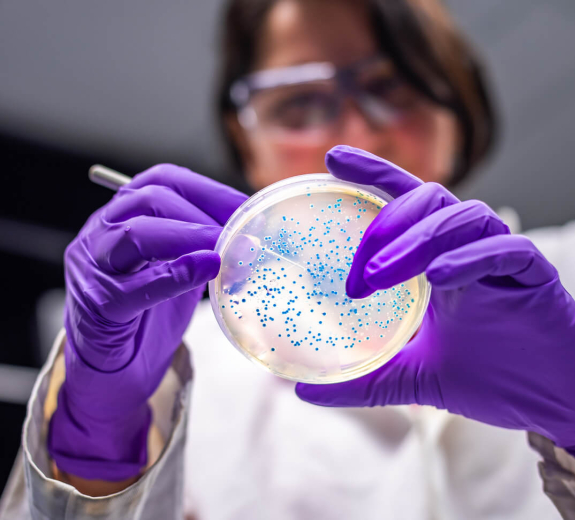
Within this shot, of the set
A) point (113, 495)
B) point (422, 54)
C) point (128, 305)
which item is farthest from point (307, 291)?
point (422, 54)

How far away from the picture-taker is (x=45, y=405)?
783 millimetres

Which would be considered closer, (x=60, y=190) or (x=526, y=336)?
(x=526, y=336)

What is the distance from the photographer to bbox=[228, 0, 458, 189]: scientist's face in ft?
4.22

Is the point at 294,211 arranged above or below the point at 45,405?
above

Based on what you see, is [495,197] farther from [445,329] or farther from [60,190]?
[60,190]

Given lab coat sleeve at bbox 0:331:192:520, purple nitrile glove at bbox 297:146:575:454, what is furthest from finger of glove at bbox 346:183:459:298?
lab coat sleeve at bbox 0:331:192:520

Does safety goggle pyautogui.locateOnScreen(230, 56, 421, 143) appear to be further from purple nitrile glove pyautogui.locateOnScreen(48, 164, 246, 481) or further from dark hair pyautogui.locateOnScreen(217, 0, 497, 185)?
purple nitrile glove pyautogui.locateOnScreen(48, 164, 246, 481)

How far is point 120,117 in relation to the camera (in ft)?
7.91

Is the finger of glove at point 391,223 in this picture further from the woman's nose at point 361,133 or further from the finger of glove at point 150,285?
the woman's nose at point 361,133

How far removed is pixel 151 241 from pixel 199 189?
13 cm

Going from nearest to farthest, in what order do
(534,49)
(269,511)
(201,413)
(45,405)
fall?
1. (45,405)
2. (269,511)
3. (201,413)
4. (534,49)

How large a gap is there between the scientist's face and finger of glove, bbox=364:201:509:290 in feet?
2.35

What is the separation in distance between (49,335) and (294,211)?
1.96 meters

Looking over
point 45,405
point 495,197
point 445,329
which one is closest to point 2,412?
point 45,405
